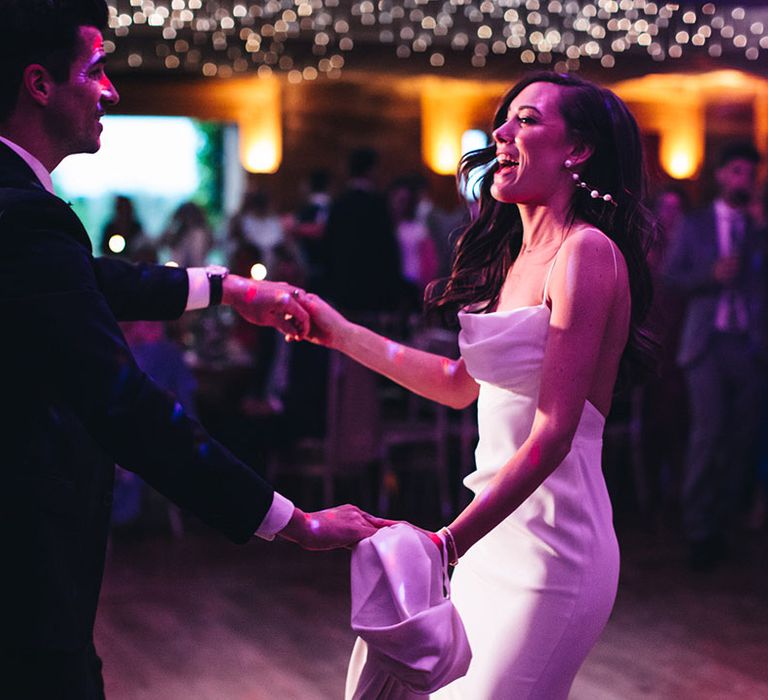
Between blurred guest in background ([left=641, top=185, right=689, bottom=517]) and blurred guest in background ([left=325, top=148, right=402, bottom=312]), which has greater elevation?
blurred guest in background ([left=325, top=148, right=402, bottom=312])

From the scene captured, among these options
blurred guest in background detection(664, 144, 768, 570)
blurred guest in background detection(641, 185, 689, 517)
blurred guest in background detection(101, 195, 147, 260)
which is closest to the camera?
blurred guest in background detection(664, 144, 768, 570)

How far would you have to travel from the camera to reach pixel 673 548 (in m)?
5.43

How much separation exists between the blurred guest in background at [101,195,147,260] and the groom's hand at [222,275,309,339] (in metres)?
4.18

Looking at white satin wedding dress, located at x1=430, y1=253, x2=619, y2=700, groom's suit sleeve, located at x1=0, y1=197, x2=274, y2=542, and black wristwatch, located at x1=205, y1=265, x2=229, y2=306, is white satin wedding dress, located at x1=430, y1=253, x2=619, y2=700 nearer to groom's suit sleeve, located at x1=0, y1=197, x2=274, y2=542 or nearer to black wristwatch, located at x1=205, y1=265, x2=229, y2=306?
groom's suit sleeve, located at x1=0, y1=197, x2=274, y2=542

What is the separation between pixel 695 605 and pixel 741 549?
1022 millimetres

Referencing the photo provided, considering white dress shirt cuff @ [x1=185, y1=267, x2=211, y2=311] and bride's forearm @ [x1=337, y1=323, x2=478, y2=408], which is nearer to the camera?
bride's forearm @ [x1=337, y1=323, x2=478, y2=408]

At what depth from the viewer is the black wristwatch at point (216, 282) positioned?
243 cm

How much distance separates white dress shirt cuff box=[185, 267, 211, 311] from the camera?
2350 millimetres

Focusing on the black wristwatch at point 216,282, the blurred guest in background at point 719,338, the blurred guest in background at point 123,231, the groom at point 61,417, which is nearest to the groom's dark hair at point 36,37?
the groom at point 61,417

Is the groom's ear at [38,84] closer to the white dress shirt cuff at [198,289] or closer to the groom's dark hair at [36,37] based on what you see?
the groom's dark hair at [36,37]

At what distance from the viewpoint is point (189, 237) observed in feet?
27.8

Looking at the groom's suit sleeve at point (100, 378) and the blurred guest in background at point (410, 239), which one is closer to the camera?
the groom's suit sleeve at point (100, 378)

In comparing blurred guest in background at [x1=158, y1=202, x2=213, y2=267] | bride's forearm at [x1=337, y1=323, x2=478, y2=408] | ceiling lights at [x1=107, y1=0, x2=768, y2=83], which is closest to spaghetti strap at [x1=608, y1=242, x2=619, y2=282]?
bride's forearm at [x1=337, y1=323, x2=478, y2=408]

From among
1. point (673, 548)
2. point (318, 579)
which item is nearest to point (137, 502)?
point (318, 579)
